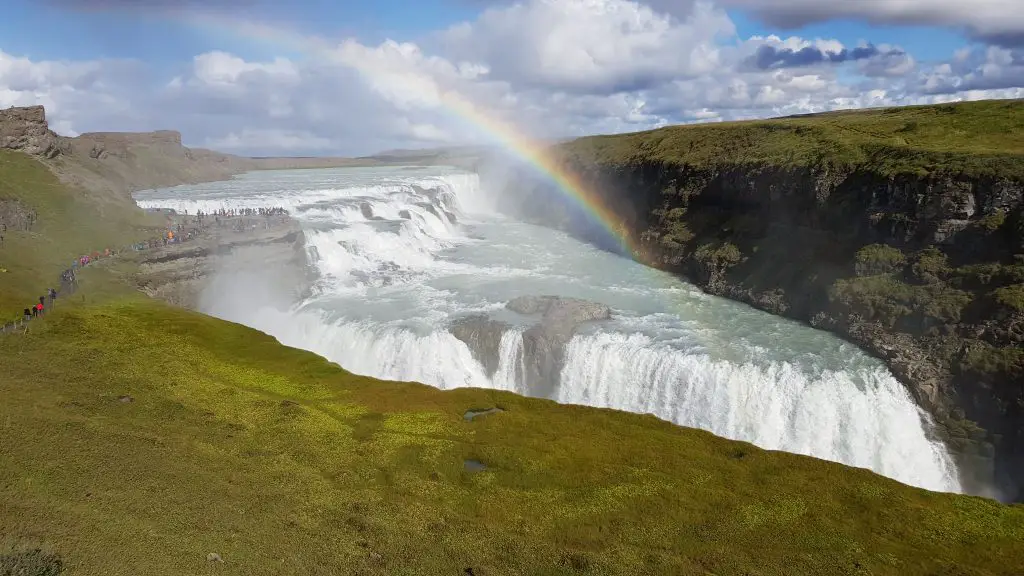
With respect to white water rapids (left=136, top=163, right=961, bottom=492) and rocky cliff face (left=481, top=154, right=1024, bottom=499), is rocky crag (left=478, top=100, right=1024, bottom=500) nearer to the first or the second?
rocky cliff face (left=481, top=154, right=1024, bottom=499)

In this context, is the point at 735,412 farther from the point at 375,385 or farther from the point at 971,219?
the point at 971,219

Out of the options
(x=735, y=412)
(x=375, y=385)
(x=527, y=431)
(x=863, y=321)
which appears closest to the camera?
(x=527, y=431)

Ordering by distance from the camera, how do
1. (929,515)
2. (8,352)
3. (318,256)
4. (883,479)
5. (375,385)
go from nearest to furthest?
(929,515) → (883,479) → (8,352) → (375,385) → (318,256)

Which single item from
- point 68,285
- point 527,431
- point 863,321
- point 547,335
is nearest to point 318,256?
point 68,285

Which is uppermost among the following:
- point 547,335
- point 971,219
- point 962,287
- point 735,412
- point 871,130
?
point 871,130

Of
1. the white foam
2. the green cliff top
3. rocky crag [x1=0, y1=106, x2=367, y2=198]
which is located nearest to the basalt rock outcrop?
the white foam

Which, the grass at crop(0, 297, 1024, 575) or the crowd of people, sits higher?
the crowd of people

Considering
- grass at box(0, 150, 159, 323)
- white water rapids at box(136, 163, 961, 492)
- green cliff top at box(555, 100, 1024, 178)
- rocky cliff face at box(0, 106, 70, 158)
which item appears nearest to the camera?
white water rapids at box(136, 163, 961, 492)

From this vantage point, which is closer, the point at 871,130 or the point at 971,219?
the point at 971,219
